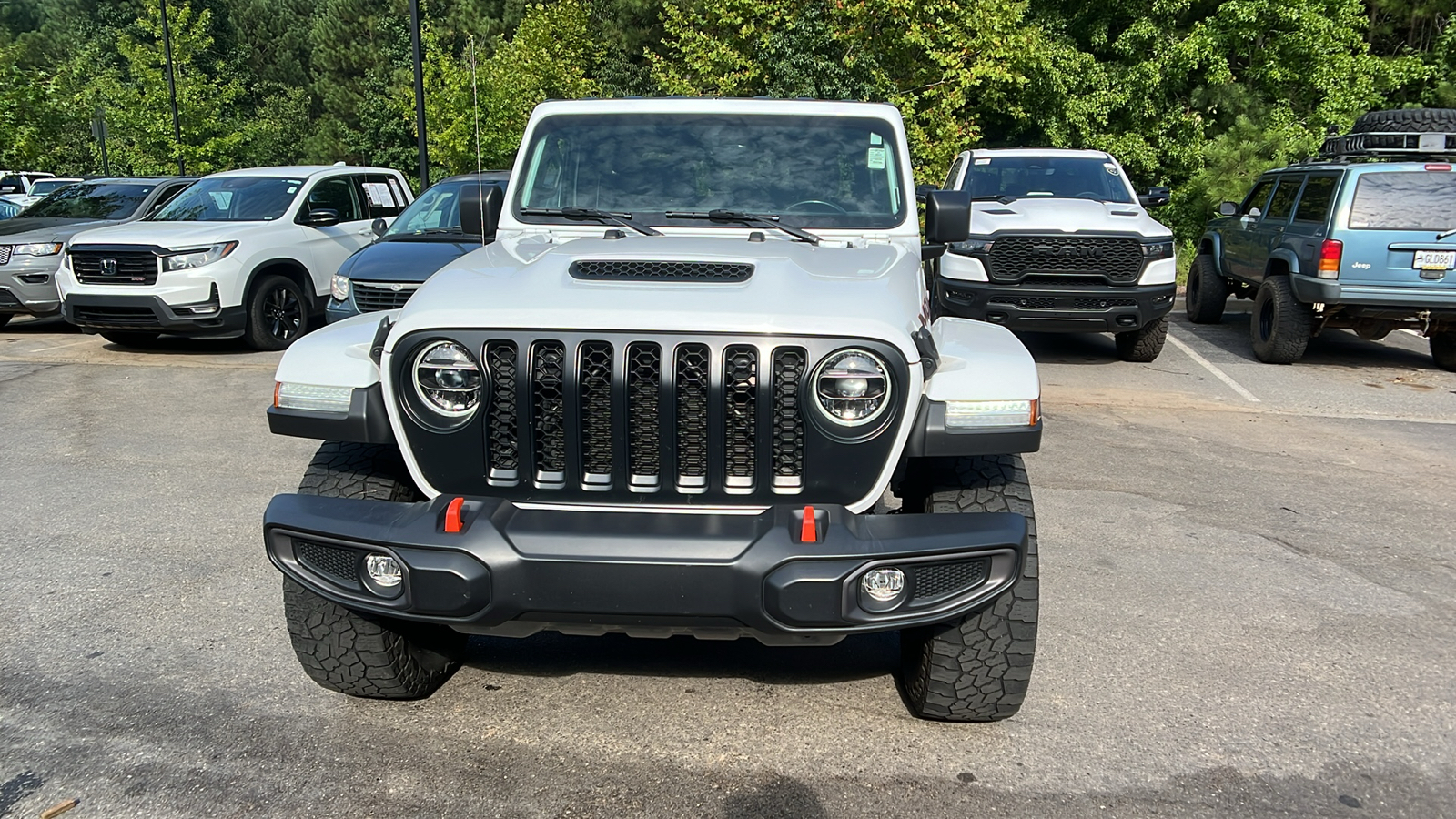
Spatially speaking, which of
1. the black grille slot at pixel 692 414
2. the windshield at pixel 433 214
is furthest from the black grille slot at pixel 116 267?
the black grille slot at pixel 692 414

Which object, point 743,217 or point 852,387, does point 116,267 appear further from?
point 852,387

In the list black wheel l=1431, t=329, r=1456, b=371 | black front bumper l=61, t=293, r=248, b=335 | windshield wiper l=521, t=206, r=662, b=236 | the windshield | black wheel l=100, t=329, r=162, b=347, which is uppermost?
windshield wiper l=521, t=206, r=662, b=236

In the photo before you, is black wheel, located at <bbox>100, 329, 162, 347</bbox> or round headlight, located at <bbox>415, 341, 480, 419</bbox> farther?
black wheel, located at <bbox>100, 329, 162, 347</bbox>

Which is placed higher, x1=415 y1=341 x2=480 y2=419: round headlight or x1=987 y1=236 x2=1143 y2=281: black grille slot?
x1=415 y1=341 x2=480 y2=419: round headlight

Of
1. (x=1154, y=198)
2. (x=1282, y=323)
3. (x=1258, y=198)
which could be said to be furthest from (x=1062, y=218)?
(x=1258, y=198)

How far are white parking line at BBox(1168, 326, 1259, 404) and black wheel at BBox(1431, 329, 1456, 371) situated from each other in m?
2.03

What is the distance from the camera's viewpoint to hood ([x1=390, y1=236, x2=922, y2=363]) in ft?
9.44

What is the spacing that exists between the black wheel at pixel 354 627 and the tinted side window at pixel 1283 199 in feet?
33.5

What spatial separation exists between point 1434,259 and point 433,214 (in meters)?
8.74

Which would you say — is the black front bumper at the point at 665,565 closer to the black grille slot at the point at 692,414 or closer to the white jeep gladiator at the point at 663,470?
the white jeep gladiator at the point at 663,470

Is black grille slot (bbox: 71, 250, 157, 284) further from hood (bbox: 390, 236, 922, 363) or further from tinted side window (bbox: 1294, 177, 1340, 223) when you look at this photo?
tinted side window (bbox: 1294, 177, 1340, 223)

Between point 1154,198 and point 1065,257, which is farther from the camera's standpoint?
point 1154,198

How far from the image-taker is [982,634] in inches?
127

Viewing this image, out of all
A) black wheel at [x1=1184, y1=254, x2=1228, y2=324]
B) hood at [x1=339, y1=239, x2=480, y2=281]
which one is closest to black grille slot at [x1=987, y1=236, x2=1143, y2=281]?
black wheel at [x1=1184, y1=254, x2=1228, y2=324]
